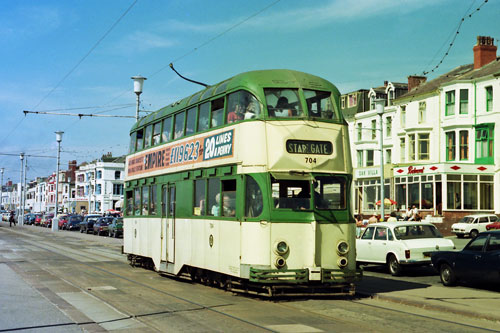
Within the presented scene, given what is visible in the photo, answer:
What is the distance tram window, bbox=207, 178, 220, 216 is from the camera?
1454 cm

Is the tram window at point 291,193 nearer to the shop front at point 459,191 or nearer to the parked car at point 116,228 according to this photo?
the shop front at point 459,191

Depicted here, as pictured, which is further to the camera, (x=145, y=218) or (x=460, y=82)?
(x=460, y=82)

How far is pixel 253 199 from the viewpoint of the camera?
43.2 feet

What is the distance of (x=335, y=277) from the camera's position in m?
13.0

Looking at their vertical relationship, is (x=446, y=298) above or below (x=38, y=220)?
above

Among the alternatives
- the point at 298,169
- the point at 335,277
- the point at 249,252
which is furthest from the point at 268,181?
the point at 335,277

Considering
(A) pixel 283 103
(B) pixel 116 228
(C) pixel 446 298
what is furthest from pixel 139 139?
(B) pixel 116 228

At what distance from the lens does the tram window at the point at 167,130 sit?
59.5ft

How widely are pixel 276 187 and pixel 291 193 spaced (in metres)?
0.36

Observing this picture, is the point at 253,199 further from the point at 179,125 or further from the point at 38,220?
the point at 38,220

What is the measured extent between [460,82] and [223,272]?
38.4 metres

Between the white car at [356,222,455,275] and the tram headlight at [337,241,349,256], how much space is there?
19.1 feet

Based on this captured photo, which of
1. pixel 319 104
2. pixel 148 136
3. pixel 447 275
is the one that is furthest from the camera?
pixel 148 136

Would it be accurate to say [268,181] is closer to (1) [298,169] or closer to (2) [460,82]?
(1) [298,169]
